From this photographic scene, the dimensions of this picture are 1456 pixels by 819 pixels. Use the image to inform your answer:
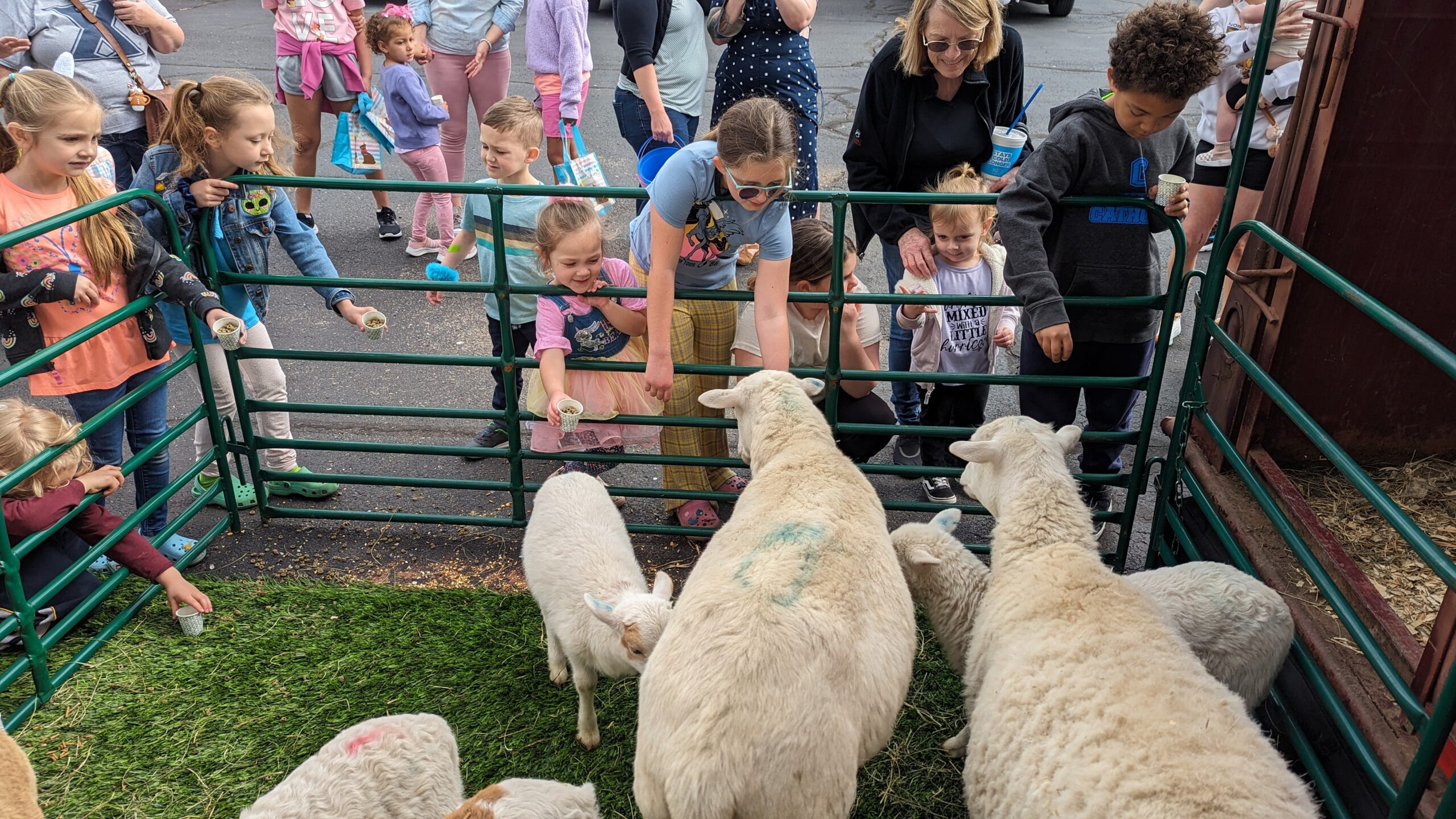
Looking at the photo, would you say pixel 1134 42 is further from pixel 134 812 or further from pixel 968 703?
pixel 134 812

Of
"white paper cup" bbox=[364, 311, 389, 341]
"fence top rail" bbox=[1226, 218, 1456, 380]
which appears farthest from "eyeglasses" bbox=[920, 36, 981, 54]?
"white paper cup" bbox=[364, 311, 389, 341]

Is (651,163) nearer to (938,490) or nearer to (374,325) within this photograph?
(374,325)

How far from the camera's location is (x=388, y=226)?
757cm

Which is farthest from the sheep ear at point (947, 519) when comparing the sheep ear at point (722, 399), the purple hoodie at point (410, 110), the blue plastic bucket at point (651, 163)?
the purple hoodie at point (410, 110)

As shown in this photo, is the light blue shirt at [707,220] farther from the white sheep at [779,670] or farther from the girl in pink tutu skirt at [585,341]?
the white sheep at [779,670]

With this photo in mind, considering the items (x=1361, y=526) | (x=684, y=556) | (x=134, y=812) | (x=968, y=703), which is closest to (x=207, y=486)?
(x=134, y=812)

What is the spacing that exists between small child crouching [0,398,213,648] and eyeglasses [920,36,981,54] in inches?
138

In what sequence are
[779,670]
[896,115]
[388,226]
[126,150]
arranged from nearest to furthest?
1. [779,670]
2. [896,115]
3. [126,150]
4. [388,226]

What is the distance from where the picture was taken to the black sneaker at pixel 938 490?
461cm

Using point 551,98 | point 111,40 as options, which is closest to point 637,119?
point 551,98

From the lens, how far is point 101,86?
17.4 ft

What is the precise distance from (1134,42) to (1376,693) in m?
2.10

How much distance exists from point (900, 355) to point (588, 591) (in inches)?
85.9

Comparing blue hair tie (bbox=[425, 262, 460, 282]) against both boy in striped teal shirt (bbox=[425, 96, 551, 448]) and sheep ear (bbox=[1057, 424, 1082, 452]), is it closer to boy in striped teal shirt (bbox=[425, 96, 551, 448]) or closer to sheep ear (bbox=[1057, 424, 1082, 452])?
boy in striped teal shirt (bbox=[425, 96, 551, 448])
